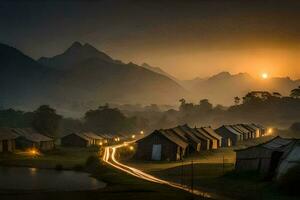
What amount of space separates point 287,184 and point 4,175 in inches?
1938

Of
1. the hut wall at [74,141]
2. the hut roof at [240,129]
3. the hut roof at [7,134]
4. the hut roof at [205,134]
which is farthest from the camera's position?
the hut roof at [240,129]

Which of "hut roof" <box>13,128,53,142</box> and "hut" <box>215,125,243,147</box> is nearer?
"hut roof" <box>13,128,53,142</box>

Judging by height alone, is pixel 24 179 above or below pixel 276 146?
below

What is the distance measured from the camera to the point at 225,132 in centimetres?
16900

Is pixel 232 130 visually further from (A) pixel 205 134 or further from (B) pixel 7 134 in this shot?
(B) pixel 7 134

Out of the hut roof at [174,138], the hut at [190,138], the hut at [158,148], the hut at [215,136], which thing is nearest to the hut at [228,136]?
the hut at [215,136]

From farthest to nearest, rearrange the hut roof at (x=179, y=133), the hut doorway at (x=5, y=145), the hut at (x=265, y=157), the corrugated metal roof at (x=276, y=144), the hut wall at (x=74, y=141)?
1. the hut wall at (x=74, y=141)
2. the hut roof at (x=179, y=133)
3. the hut doorway at (x=5, y=145)
4. the corrugated metal roof at (x=276, y=144)
5. the hut at (x=265, y=157)

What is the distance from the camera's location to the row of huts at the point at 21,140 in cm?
12694

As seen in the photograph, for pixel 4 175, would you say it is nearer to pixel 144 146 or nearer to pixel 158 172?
pixel 158 172

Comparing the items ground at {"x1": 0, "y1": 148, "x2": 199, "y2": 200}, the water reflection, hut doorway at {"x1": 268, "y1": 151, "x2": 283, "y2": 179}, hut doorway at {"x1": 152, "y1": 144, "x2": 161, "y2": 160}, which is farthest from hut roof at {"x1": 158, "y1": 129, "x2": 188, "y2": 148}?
hut doorway at {"x1": 268, "y1": 151, "x2": 283, "y2": 179}

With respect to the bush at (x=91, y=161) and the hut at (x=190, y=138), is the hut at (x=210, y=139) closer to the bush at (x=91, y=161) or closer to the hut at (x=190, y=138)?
the hut at (x=190, y=138)

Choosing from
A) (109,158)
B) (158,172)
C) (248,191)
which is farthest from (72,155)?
(248,191)

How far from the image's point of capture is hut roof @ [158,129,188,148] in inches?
4666

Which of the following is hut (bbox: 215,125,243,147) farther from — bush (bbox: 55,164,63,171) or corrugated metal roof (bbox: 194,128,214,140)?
bush (bbox: 55,164,63,171)
